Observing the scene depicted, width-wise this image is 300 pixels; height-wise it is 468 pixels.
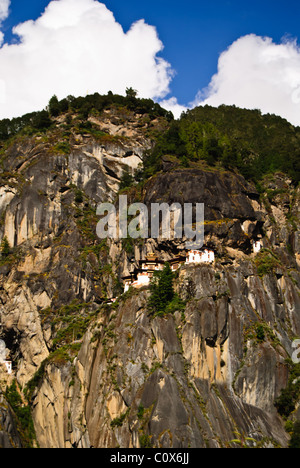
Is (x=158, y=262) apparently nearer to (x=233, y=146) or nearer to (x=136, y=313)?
(x=136, y=313)

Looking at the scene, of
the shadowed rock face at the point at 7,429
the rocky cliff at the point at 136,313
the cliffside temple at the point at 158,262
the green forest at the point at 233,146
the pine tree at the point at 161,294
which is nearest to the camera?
the rocky cliff at the point at 136,313

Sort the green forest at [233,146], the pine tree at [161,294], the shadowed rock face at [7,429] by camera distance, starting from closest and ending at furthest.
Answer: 1. the shadowed rock face at [7,429]
2. the pine tree at [161,294]
3. the green forest at [233,146]

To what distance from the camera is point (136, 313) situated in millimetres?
56969

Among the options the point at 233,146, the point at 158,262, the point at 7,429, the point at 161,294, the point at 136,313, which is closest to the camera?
the point at 7,429

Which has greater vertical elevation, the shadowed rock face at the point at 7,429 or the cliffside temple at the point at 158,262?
the cliffside temple at the point at 158,262

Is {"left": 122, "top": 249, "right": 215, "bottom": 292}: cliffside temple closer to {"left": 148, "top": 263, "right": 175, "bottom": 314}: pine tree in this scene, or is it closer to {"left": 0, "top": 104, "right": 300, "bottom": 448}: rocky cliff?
{"left": 0, "top": 104, "right": 300, "bottom": 448}: rocky cliff

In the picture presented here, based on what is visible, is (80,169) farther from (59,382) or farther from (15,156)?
(59,382)

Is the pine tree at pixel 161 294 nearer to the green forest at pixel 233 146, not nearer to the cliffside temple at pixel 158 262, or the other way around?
the cliffside temple at pixel 158 262

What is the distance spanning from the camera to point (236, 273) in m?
60.7

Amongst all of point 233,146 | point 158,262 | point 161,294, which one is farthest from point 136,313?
point 233,146

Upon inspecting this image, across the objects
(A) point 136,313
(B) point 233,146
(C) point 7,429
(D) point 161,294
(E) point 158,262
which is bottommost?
(C) point 7,429

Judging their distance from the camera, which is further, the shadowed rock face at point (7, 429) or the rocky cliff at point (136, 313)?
the shadowed rock face at point (7, 429)

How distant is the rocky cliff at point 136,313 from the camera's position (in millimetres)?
51281

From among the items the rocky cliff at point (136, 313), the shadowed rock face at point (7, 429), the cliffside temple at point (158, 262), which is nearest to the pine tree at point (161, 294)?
the rocky cliff at point (136, 313)
